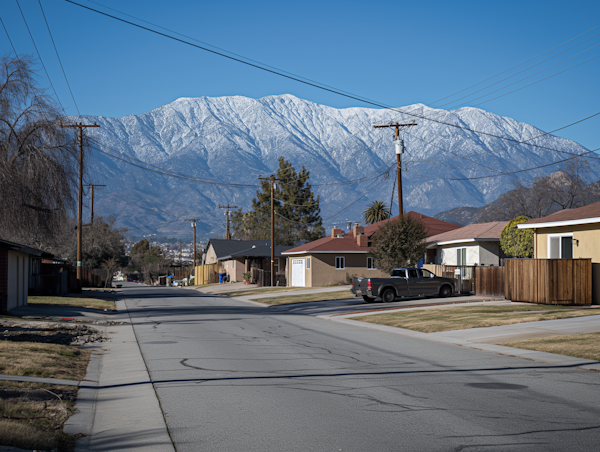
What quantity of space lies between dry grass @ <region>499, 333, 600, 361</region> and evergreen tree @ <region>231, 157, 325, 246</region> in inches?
3100

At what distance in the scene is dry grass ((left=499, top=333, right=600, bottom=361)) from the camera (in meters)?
13.2

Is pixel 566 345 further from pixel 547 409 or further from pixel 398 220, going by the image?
pixel 398 220

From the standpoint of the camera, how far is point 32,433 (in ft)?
20.7

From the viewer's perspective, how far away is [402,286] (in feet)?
102

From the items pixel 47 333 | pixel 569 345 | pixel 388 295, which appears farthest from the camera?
pixel 388 295

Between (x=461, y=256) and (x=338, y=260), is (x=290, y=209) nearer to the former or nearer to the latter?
(x=338, y=260)

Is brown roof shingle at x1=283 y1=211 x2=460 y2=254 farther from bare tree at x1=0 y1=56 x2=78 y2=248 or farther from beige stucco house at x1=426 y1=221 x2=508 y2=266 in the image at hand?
bare tree at x1=0 y1=56 x2=78 y2=248

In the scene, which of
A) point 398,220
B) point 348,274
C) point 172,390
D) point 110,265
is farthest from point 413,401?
point 110,265

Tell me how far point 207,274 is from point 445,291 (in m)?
51.5

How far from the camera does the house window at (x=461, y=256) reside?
40.3 m

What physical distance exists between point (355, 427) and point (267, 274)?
5043 centimetres

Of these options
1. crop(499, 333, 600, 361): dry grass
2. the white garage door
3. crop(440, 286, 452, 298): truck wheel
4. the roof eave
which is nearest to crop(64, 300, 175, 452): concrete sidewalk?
crop(499, 333, 600, 361): dry grass

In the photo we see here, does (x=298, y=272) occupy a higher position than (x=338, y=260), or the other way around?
(x=338, y=260)

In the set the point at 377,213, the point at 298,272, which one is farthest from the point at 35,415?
the point at 377,213
